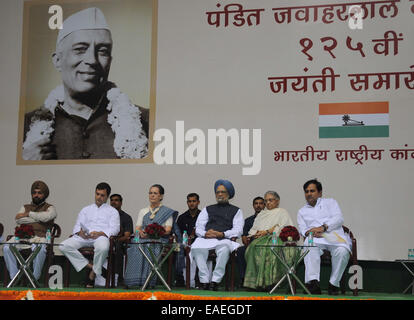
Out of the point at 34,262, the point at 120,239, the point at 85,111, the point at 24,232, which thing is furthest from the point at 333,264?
the point at 85,111

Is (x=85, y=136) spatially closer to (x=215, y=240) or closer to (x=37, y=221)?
(x=37, y=221)

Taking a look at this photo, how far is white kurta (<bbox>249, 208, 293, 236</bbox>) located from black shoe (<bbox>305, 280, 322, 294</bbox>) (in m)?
0.69

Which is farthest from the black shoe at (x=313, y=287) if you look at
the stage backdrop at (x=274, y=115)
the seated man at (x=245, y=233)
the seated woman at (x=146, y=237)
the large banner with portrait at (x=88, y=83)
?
the large banner with portrait at (x=88, y=83)

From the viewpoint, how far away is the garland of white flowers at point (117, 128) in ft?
27.7

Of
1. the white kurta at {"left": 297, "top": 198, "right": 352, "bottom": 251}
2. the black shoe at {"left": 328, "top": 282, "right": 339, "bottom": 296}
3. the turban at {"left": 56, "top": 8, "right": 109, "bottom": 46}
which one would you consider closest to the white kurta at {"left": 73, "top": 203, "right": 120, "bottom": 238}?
the white kurta at {"left": 297, "top": 198, "right": 352, "bottom": 251}

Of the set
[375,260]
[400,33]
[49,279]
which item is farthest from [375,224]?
[49,279]

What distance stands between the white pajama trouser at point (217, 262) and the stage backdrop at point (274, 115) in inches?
47.6

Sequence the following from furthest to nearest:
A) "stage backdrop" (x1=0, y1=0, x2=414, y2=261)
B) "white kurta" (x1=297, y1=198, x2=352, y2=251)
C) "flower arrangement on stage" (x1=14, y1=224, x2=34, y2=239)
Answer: "stage backdrop" (x1=0, y1=0, x2=414, y2=261) → "white kurta" (x1=297, y1=198, x2=352, y2=251) → "flower arrangement on stage" (x1=14, y1=224, x2=34, y2=239)

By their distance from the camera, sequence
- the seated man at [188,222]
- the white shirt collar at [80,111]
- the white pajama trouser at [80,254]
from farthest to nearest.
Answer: the white shirt collar at [80,111] → the seated man at [188,222] → the white pajama trouser at [80,254]

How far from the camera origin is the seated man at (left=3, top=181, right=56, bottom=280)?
24.2 feet

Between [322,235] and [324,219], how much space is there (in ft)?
0.67

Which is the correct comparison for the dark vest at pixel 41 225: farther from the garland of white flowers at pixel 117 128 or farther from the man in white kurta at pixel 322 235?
the man in white kurta at pixel 322 235

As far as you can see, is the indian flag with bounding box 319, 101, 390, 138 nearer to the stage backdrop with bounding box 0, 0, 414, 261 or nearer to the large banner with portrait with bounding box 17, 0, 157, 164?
Result: the stage backdrop with bounding box 0, 0, 414, 261
